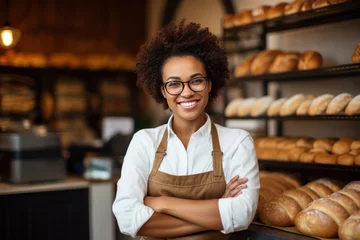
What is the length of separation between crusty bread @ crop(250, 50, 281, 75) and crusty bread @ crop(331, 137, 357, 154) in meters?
0.68

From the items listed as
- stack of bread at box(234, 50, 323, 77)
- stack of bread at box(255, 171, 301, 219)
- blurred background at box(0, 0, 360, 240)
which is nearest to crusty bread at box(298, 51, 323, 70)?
stack of bread at box(234, 50, 323, 77)

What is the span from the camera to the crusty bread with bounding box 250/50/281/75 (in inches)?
124

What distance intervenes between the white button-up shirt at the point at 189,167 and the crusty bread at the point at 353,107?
814mm

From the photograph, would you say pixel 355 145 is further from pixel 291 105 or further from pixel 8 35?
pixel 8 35

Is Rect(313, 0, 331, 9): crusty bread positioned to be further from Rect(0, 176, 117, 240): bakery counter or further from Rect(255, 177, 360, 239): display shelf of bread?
Rect(0, 176, 117, 240): bakery counter

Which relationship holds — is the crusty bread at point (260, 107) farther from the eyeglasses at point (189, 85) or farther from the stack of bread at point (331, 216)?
the eyeglasses at point (189, 85)

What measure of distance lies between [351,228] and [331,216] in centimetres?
14

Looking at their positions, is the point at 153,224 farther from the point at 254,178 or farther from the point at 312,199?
the point at 312,199

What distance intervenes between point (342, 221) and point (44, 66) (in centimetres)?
413

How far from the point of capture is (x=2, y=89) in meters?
5.15

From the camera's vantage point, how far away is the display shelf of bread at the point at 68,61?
5336 mm

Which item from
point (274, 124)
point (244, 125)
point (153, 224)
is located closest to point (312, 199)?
point (153, 224)

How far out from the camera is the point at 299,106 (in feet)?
9.46

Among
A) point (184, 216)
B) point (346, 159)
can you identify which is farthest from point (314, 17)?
point (184, 216)
